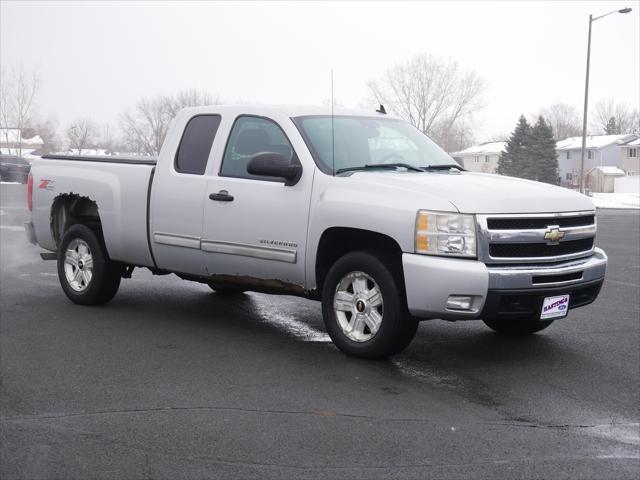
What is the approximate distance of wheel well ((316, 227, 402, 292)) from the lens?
21.4 ft

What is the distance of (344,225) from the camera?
652 cm

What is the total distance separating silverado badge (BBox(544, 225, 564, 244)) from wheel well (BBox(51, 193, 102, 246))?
4.68m

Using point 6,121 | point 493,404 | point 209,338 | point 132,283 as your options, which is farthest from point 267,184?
point 6,121

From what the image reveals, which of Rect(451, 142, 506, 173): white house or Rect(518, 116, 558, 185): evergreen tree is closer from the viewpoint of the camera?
Rect(518, 116, 558, 185): evergreen tree

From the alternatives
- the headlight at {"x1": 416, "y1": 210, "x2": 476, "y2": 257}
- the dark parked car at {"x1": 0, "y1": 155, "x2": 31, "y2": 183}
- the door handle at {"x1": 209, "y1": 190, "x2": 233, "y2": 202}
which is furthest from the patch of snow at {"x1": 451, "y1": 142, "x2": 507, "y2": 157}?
the headlight at {"x1": 416, "y1": 210, "x2": 476, "y2": 257}

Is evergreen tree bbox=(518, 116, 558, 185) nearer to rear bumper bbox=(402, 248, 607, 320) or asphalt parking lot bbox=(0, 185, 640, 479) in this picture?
asphalt parking lot bbox=(0, 185, 640, 479)

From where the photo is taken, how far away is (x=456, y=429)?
16.2ft

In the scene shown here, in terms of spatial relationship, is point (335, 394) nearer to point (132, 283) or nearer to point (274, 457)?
point (274, 457)

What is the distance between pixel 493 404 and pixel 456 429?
66 centimetres

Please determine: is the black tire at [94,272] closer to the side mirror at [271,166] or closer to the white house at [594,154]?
the side mirror at [271,166]

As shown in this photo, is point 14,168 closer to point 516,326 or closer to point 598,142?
point 516,326

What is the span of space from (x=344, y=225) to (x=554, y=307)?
1.66 metres

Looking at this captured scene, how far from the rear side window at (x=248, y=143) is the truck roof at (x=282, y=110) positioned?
8 cm

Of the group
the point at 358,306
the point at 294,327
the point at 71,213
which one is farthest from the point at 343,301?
the point at 71,213
